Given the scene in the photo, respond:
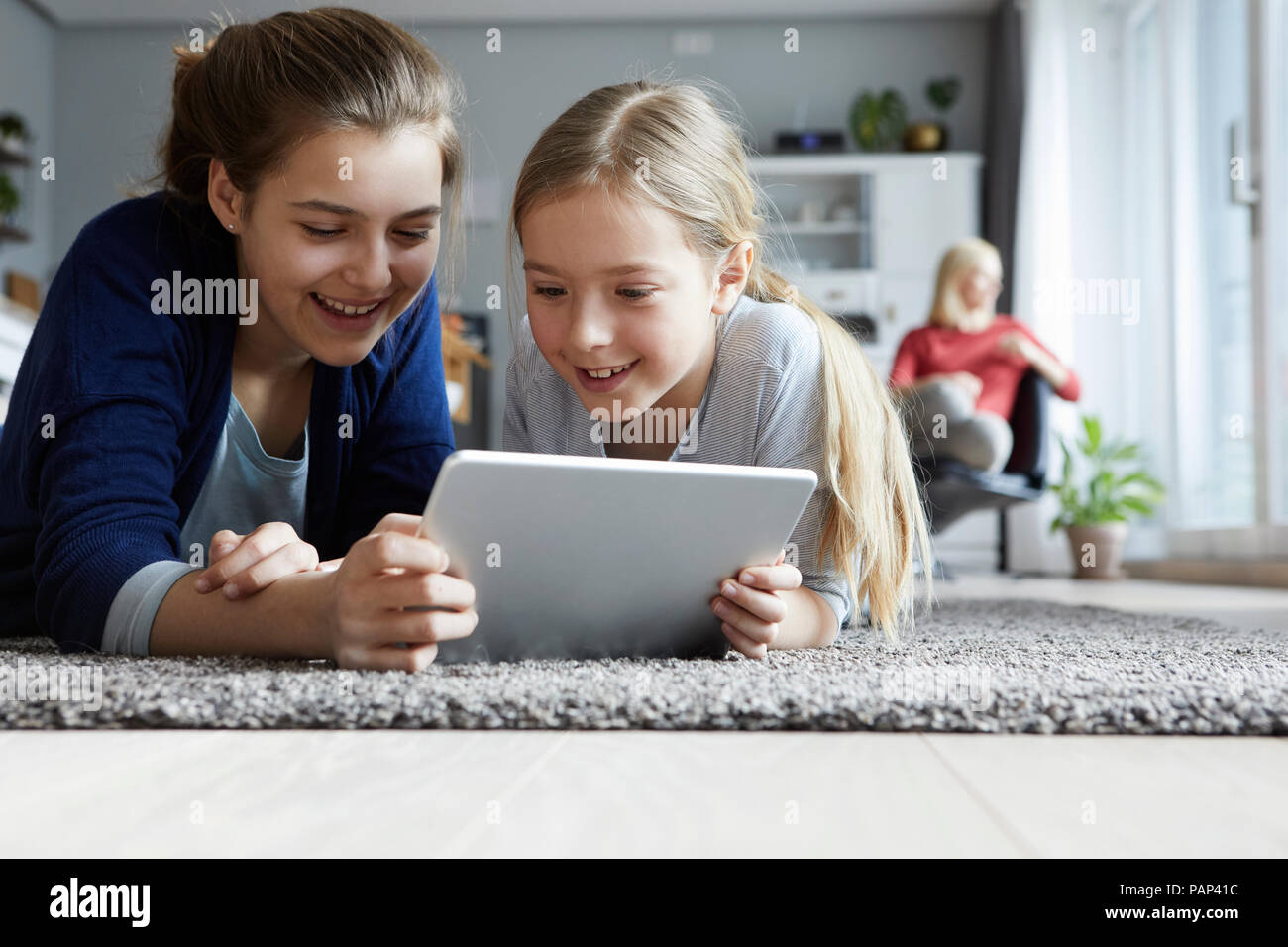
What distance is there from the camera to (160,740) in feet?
2.06

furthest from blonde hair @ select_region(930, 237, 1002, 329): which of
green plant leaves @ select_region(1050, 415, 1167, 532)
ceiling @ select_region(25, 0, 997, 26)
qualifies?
ceiling @ select_region(25, 0, 997, 26)

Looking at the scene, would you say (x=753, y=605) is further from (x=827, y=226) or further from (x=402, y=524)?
(x=827, y=226)

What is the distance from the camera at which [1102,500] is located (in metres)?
4.12

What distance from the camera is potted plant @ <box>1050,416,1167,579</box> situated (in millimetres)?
3939

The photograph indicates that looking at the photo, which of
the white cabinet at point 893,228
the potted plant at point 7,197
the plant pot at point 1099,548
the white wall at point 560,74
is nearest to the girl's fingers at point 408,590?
the plant pot at point 1099,548

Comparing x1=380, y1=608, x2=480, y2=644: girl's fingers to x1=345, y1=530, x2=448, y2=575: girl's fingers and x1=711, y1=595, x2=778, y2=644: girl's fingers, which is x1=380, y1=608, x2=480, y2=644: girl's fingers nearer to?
x1=345, y1=530, x2=448, y2=575: girl's fingers

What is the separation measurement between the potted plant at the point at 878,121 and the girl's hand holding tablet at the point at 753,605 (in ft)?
16.3

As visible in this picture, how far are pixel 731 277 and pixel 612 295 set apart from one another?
0.19 metres

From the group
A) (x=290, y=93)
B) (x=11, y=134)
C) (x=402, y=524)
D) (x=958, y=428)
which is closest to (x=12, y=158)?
(x=11, y=134)

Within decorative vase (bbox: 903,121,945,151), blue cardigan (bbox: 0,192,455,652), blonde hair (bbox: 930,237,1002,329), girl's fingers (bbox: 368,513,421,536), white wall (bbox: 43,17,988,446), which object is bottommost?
girl's fingers (bbox: 368,513,421,536)

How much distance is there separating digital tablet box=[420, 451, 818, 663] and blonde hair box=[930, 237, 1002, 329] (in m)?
3.17

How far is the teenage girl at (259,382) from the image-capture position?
33.5 inches

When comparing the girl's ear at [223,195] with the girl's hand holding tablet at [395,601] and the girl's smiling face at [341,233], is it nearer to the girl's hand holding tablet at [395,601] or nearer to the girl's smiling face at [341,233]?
the girl's smiling face at [341,233]
